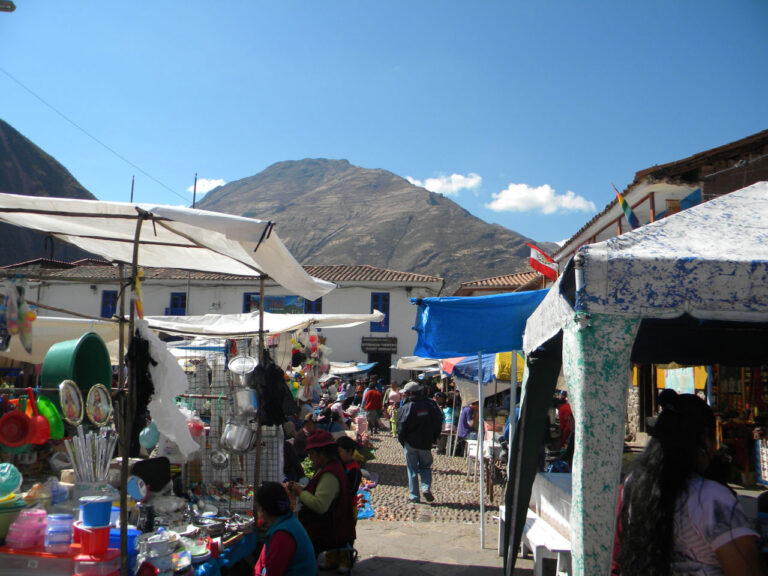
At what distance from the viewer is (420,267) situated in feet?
320

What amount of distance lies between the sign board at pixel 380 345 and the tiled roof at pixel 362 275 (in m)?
2.88

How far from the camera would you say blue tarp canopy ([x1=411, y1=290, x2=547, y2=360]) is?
5363mm

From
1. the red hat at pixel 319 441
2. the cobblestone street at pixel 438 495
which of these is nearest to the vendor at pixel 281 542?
the red hat at pixel 319 441

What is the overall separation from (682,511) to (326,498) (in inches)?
109

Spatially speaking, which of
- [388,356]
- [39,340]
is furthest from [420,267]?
[39,340]

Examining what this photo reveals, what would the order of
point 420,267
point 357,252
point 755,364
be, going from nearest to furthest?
point 755,364 → point 420,267 → point 357,252

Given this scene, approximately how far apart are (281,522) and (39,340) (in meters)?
6.90

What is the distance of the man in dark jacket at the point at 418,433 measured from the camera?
8344mm

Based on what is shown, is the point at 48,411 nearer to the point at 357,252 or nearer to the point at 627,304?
the point at 627,304

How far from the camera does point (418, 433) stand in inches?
330

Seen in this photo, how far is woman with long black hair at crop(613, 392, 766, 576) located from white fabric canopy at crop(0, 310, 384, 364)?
4.92m

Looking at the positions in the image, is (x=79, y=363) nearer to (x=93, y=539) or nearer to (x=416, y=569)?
(x=93, y=539)

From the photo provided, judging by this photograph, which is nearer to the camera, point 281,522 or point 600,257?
point 600,257

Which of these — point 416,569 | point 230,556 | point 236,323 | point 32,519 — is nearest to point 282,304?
point 236,323
